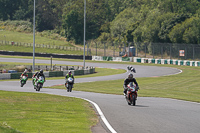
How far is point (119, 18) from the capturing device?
11444 cm

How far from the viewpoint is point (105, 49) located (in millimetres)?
83375

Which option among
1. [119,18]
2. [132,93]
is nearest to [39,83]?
[132,93]

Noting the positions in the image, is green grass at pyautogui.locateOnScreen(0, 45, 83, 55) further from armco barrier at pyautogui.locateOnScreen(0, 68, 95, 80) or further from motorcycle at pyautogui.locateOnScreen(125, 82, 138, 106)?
motorcycle at pyautogui.locateOnScreen(125, 82, 138, 106)

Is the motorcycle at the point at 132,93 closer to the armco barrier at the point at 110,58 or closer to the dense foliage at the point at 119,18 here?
the armco barrier at the point at 110,58

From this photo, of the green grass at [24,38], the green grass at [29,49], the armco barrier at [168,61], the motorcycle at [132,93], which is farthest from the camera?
the green grass at [24,38]

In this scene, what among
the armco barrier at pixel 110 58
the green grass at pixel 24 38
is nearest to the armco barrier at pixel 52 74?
the armco barrier at pixel 110 58

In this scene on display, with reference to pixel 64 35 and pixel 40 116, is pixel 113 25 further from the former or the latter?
pixel 40 116

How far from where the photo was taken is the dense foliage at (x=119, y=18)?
277 ft

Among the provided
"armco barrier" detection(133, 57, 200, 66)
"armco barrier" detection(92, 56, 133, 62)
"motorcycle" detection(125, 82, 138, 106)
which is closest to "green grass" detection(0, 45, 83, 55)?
"armco barrier" detection(92, 56, 133, 62)

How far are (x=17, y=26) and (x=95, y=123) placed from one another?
127 m

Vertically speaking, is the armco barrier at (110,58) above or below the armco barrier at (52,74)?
above

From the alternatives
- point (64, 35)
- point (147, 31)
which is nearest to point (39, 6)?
point (64, 35)

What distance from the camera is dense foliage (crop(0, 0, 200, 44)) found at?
84375 millimetres

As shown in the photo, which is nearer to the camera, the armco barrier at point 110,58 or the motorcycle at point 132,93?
the motorcycle at point 132,93
